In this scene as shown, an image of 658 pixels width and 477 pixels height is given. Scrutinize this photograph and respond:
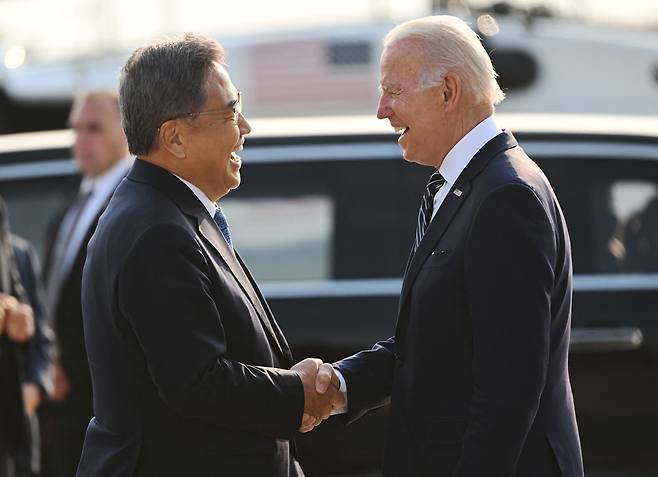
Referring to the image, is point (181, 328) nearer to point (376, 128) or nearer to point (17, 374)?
point (17, 374)

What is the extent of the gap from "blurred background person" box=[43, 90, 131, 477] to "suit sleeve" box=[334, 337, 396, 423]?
76.7 inches

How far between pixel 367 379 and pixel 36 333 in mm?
2033

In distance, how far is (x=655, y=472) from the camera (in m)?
4.93

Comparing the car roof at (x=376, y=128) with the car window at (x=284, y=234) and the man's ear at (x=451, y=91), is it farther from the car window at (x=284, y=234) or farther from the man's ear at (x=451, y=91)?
the man's ear at (x=451, y=91)

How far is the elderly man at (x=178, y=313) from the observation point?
2850mm

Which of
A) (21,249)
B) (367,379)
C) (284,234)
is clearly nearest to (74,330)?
(21,249)

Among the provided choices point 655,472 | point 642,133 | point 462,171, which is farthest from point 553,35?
point 462,171

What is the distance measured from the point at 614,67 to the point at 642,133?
4.59 metres

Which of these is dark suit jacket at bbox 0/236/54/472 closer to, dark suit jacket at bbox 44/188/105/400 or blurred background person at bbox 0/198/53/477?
blurred background person at bbox 0/198/53/477

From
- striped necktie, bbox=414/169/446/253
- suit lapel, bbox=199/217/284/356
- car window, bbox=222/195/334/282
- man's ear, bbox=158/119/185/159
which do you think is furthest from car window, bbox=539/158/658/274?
man's ear, bbox=158/119/185/159

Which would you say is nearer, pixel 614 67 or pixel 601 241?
pixel 601 241

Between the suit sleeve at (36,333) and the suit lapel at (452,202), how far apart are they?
91.6 inches

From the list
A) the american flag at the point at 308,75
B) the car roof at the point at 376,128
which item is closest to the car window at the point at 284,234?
the car roof at the point at 376,128

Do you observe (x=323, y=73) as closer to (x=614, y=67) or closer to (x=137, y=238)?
(x=614, y=67)
